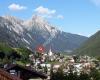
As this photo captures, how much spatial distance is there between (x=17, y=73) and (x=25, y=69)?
1210 mm

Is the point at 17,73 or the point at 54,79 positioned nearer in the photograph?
the point at 17,73

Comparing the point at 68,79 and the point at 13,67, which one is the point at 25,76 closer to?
the point at 13,67

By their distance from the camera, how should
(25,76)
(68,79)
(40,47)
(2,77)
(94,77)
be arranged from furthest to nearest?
1. (94,77)
2. (68,79)
3. (40,47)
4. (25,76)
5. (2,77)

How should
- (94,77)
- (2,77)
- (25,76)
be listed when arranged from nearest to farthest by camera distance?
(2,77) < (25,76) < (94,77)

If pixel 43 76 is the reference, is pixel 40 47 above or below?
above

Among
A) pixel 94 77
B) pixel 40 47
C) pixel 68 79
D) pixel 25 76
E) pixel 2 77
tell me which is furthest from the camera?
pixel 94 77

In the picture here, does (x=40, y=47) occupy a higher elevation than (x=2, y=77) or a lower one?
higher

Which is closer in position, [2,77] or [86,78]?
[2,77]

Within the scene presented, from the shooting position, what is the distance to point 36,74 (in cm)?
5716

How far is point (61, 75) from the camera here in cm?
12050

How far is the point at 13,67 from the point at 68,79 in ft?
197

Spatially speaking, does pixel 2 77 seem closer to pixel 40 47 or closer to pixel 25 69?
pixel 25 69

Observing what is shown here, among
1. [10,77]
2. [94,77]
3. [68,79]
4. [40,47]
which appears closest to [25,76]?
[40,47]

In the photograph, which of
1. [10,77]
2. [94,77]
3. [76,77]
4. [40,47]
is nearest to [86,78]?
[76,77]
